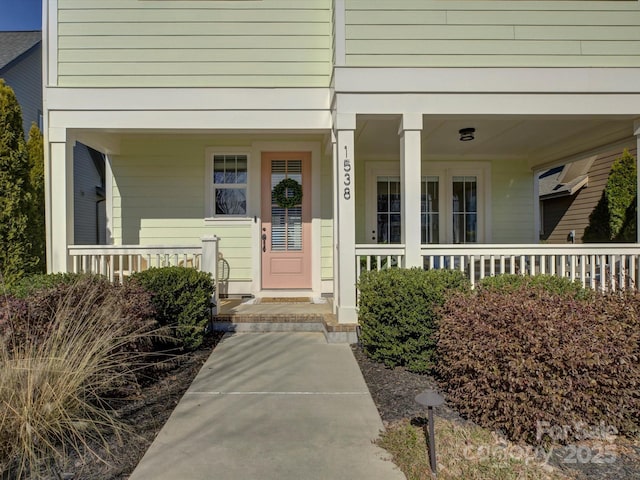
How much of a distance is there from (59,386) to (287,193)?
451cm

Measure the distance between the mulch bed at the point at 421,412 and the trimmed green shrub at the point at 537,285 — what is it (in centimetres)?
104

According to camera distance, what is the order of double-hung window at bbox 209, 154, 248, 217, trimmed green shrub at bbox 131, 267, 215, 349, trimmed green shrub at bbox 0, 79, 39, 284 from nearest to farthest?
trimmed green shrub at bbox 131, 267, 215, 349 → trimmed green shrub at bbox 0, 79, 39, 284 → double-hung window at bbox 209, 154, 248, 217

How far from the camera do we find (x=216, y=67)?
5191mm

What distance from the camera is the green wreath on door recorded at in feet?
21.2

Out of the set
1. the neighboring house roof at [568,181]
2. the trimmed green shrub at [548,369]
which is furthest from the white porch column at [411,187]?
the neighboring house roof at [568,181]

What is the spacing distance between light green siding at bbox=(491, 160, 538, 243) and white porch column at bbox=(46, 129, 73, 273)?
22.5 ft

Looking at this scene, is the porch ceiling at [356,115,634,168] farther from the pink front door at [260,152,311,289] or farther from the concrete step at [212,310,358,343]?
the concrete step at [212,310,358,343]

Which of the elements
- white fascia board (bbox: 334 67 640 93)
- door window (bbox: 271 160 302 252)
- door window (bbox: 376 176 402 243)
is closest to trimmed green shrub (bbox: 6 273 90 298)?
door window (bbox: 271 160 302 252)

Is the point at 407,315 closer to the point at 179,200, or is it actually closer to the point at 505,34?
the point at 505,34

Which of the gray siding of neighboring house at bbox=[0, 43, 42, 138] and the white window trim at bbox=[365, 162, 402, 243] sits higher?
the gray siding of neighboring house at bbox=[0, 43, 42, 138]

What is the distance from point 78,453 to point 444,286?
308cm

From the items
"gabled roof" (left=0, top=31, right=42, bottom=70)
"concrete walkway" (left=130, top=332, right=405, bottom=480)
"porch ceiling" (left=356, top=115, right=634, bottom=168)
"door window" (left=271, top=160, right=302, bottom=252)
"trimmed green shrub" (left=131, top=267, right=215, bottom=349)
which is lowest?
"concrete walkway" (left=130, top=332, right=405, bottom=480)

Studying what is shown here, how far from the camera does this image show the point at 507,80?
15.3 ft

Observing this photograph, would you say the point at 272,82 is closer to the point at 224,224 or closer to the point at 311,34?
the point at 311,34
